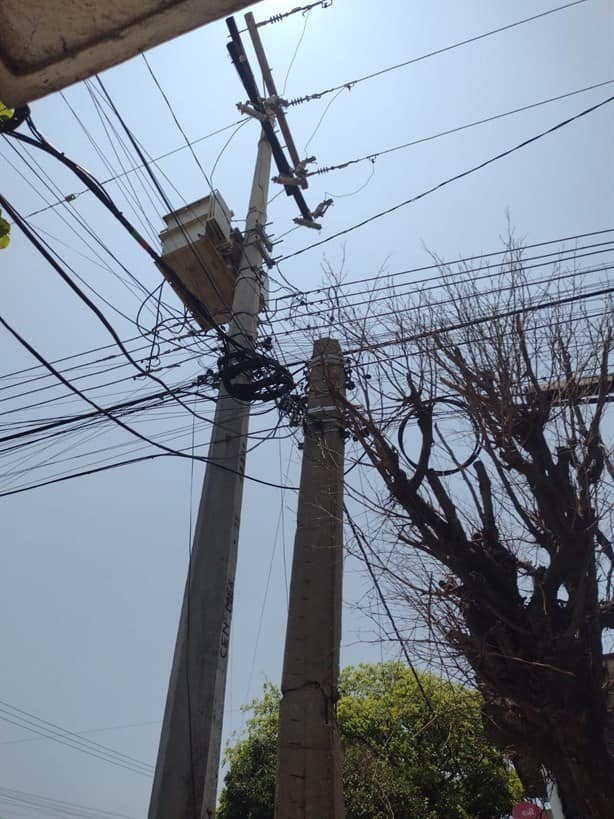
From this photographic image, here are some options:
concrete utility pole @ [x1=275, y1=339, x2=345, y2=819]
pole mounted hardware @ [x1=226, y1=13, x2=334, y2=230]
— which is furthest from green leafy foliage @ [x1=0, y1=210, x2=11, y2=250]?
pole mounted hardware @ [x1=226, y1=13, x2=334, y2=230]

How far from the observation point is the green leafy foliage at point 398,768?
9.97m

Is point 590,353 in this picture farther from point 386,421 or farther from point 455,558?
point 455,558

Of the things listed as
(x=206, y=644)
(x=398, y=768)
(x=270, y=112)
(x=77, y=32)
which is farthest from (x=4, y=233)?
(x=398, y=768)

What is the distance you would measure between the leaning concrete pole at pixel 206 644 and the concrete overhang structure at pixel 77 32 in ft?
10.1

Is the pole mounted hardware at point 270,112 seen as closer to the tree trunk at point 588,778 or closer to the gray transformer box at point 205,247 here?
the gray transformer box at point 205,247

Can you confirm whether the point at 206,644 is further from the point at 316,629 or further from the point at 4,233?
the point at 4,233

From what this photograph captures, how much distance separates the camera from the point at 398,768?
10.7 metres

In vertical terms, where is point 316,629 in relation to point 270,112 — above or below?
below

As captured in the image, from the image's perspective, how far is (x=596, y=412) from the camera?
4352mm

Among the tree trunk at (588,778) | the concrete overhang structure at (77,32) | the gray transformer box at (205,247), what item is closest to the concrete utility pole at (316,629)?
the tree trunk at (588,778)

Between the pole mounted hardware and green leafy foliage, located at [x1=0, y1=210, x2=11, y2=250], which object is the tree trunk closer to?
green leafy foliage, located at [x1=0, y1=210, x2=11, y2=250]

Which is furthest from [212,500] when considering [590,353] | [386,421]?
[590,353]

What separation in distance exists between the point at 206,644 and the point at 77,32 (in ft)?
11.2

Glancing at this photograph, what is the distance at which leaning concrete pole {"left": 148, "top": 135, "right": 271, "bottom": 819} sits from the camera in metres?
3.53
